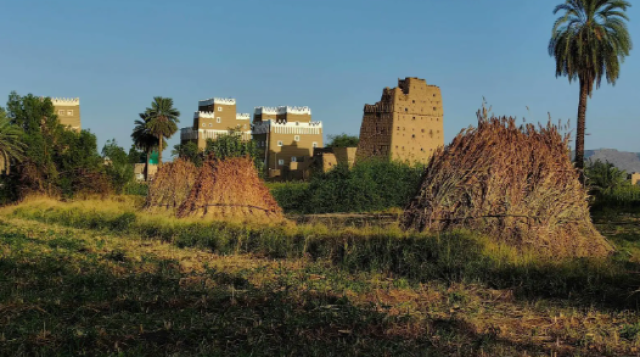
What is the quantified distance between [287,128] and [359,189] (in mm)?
47818

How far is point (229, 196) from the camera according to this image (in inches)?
626

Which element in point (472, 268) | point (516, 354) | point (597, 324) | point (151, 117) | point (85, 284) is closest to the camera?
point (516, 354)

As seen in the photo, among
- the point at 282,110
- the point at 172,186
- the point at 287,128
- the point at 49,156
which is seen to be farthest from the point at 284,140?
the point at 172,186

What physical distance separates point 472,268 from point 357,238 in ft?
8.11

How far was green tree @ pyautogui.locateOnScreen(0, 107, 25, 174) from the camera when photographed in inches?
1008

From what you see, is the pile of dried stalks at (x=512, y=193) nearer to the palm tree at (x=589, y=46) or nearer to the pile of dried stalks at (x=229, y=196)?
the pile of dried stalks at (x=229, y=196)

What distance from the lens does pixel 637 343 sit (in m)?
5.76

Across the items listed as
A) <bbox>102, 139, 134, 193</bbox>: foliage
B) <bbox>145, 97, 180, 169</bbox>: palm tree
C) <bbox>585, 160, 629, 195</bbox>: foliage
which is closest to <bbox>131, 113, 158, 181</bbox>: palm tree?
<bbox>145, 97, 180, 169</bbox>: palm tree

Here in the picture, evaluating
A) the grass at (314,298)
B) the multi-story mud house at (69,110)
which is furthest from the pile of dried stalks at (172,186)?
the multi-story mud house at (69,110)

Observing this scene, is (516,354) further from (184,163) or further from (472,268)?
(184,163)

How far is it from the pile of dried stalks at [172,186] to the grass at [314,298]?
22.8ft

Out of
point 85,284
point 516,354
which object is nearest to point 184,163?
point 85,284

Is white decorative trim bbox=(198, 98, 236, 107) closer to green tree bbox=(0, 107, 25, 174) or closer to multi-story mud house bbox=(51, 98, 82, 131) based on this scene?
multi-story mud house bbox=(51, 98, 82, 131)

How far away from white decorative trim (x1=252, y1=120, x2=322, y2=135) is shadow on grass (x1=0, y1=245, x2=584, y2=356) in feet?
215
